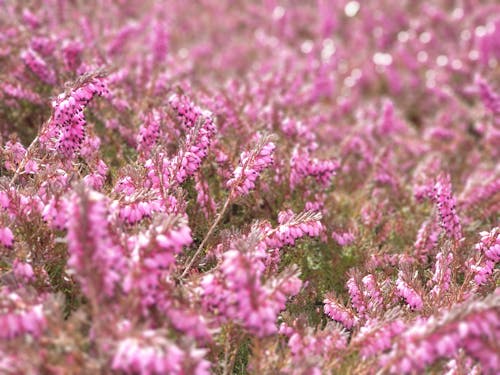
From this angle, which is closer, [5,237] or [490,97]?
[5,237]

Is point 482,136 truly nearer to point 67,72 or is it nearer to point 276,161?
point 276,161

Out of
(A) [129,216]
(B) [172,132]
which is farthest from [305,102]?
(A) [129,216]

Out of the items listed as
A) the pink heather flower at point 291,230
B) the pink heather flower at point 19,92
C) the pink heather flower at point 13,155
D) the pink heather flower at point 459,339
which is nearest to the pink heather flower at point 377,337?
the pink heather flower at point 459,339

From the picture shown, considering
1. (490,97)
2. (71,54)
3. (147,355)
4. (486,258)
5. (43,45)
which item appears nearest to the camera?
(147,355)

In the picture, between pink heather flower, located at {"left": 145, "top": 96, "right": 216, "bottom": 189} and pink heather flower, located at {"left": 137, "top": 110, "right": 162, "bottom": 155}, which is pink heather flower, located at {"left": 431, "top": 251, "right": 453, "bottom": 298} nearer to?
pink heather flower, located at {"left": 145, "top": 96, "right": 216, "bottom": 189}

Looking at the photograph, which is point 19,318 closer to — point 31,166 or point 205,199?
point 31,166

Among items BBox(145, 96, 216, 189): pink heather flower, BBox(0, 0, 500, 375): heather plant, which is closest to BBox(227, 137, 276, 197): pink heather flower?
BBox(0, 0, 500, 375): heather plant

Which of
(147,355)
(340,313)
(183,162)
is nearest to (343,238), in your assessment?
(340,313)
